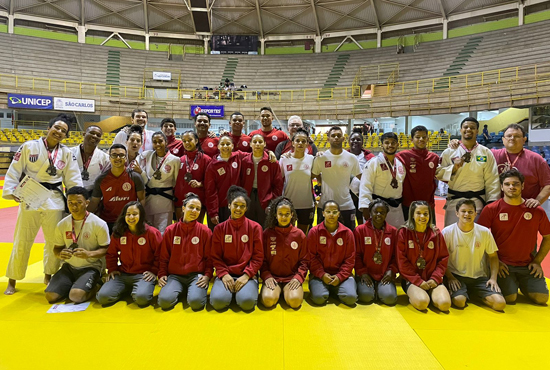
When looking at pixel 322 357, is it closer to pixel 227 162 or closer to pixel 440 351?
pixel 440 351

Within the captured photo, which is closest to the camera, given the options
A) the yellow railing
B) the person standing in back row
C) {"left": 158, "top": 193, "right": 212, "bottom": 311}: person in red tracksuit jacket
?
{"left": 158, "top": 193, "right": 212, "bottom": 311}: person in red tracksuit jacket

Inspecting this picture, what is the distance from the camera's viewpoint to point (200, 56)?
28.3 metres

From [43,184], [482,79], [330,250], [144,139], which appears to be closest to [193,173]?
[144,139]

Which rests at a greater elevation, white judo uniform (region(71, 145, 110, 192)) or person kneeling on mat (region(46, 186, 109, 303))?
white judo uniform (region(71, 145, 110, 192))

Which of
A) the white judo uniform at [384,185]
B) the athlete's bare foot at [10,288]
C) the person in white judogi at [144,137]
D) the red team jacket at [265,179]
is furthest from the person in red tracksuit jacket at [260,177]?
the athlete's bare foot at [10,288]

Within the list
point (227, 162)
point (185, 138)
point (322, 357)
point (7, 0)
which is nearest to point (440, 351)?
point (322, 357)

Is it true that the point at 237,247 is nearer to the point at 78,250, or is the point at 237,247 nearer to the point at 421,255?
the point at 78,250

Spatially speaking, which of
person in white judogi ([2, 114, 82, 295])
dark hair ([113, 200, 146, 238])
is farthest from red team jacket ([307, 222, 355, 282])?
person in white judogi ([2, 114, 82, 295])

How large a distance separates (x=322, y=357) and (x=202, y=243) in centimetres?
187

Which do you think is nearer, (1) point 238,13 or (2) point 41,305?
(2) point 41,305

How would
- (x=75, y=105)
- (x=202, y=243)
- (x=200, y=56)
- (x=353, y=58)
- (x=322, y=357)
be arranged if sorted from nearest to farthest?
(x=322, y=357)
(x=202, y=243)
(x=75, y=105)
(x=353, y=58)
(x=200, y=56)

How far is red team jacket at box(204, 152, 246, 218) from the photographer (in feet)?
14.2

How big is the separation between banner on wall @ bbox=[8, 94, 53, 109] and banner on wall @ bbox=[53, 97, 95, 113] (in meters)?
0.35

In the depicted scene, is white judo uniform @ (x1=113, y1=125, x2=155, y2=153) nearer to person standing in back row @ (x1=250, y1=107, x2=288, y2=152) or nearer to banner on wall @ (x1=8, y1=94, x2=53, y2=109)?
person standing in back row @ (x1=250, y1=107, x2=288, y2=152)
